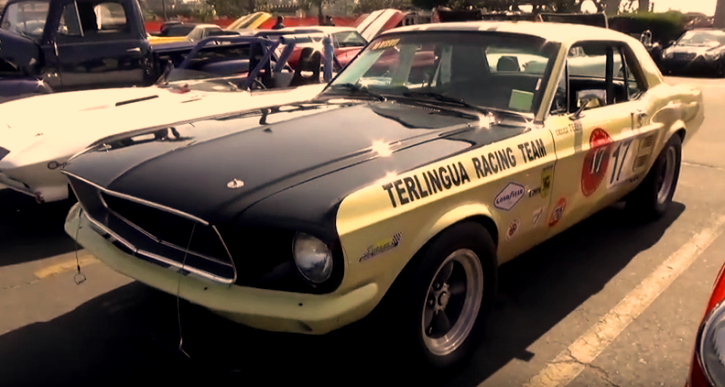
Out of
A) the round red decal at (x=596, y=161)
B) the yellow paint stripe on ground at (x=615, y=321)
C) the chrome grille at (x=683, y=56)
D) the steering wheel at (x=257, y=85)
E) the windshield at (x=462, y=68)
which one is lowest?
the yellow paint stripe on ground at (x=615, y=321)

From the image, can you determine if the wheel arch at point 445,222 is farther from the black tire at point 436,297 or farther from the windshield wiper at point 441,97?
the windshield wiper at point 441,97

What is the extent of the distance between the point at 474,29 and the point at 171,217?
2.27 meters

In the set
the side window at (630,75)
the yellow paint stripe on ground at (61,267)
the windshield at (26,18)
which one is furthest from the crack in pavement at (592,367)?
the windshield at (26,18)

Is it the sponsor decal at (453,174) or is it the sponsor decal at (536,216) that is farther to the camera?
the sponsor decal at (536,216)

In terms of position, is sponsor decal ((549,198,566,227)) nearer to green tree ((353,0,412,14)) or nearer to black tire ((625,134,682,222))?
black tire ((625,134,682,222))

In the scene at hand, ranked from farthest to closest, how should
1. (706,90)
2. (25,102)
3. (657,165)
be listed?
(706,90) → (25,102) → (657,165)

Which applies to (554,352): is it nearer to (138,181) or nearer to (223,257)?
(223,257)

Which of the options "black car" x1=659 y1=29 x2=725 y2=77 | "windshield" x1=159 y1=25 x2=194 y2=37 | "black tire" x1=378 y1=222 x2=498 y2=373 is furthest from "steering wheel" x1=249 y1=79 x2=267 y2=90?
"black car" x1=659 y1=29 x2=725 y2=77

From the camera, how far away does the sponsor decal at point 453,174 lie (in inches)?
92.7

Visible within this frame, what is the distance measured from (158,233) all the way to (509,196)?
1.57 meters

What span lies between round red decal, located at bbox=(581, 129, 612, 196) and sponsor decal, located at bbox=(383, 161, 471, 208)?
1151mm

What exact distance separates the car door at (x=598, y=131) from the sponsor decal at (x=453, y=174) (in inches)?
10.9

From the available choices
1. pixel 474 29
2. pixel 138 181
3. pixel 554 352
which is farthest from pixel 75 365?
pixel 474 29

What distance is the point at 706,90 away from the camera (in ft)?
45.0
